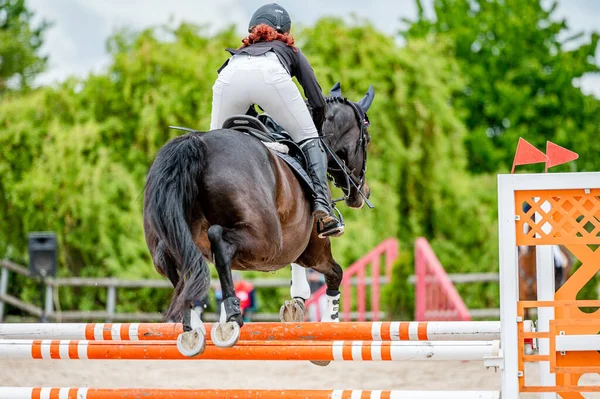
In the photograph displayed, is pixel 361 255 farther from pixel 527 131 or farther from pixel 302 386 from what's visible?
pixel 527 131

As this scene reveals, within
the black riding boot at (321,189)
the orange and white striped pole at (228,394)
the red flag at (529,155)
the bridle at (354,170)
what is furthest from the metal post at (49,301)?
the red flag at (529,155)

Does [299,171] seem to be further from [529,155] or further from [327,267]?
[529,155]

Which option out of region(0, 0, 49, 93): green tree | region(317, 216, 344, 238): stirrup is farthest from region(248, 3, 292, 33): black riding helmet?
region(0, 0, 49, 93): green tree

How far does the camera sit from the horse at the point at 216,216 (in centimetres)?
399

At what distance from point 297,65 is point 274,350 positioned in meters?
1.73

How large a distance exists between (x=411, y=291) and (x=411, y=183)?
3829mm

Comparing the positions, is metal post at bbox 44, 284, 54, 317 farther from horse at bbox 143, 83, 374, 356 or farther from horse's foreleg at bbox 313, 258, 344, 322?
horse at bbox 143, 83, 374, 356

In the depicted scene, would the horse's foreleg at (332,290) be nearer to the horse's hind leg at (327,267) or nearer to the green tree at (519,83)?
the horse's hind leg at (327,267)

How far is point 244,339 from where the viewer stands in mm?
4219

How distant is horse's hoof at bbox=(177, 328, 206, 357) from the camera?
3.89 metres

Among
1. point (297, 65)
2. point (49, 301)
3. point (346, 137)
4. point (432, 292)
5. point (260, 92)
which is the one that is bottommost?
point (49, 301)

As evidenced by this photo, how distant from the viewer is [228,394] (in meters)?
3.99

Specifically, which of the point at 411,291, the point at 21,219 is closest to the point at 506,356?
the point at 411,291

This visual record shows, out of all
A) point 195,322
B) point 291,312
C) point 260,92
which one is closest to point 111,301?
point 291,312
